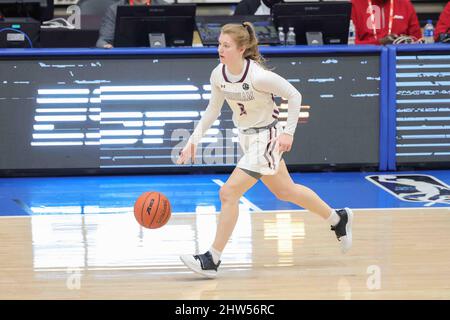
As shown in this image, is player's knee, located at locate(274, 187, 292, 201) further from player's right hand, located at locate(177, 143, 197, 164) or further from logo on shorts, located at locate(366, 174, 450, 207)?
logo on shorts, located at locate(366, 174, 450, 207)

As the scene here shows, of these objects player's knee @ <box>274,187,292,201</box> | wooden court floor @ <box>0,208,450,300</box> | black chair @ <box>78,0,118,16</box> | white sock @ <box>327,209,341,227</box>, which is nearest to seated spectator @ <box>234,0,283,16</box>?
black chair @ <box>78,0,118,16</box>

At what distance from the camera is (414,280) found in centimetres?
731

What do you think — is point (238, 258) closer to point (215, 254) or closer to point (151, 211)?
point (215, 254)

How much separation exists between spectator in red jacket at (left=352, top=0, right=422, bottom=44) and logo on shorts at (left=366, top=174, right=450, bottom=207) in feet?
6.38

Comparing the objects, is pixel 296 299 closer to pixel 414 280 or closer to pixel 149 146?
pixel 414 280

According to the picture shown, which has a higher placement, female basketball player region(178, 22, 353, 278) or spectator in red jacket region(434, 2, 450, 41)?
spectator in red jacket region(434, 2, 450, 41)

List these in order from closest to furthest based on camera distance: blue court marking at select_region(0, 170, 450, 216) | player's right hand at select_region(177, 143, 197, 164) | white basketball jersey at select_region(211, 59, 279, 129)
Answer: white basketball jersey at select_region(211, 59, 279, 129) → player's right hand at select_region(177, 143, 197, 164) → blue court marking at select_region(0, 170, 450, 216)

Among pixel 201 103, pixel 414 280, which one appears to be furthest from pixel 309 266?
pixel 201 103

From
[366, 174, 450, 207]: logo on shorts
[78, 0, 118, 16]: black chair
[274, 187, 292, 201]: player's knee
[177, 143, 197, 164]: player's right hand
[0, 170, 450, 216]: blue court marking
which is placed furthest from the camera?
[78, 0, 118, 16]: black chair

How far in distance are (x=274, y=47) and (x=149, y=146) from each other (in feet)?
6.00

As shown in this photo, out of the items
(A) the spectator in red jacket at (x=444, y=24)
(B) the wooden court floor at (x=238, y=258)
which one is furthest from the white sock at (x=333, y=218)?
(A) the spectator in red jacket at (x=444, y=24)

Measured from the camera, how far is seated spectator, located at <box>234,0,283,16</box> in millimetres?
14329

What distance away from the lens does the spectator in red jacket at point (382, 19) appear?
41.3 ft

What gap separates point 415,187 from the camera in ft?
36.3
